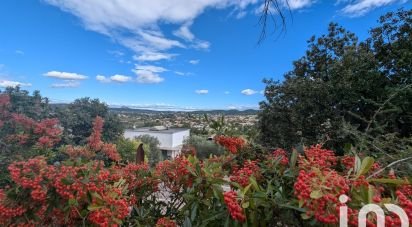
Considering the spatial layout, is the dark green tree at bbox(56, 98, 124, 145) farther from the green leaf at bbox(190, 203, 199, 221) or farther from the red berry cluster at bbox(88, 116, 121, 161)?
the green leaf at bbox(190, 203, 199, 221)

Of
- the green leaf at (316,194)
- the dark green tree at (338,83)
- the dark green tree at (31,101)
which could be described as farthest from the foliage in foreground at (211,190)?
the dark green tree at (31,101)

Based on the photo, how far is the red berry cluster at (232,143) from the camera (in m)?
1.58

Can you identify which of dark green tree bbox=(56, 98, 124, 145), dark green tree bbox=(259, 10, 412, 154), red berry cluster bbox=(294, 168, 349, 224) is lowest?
dark green tree bbox=(56, 98, 124, 145)

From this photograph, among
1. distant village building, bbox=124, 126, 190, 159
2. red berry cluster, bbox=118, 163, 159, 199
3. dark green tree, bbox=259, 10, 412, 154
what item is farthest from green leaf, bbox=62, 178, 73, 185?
distant village building, bbox=124, 126, 190, 159

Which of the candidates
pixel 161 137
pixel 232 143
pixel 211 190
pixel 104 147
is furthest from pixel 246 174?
pixel 161 137

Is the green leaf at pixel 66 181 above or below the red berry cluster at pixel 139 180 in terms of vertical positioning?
above

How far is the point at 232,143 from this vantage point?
1.58m

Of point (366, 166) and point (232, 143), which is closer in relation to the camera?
point (366, 166)

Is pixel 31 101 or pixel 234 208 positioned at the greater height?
pixel 31 101

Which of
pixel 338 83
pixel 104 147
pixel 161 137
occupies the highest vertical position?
pixel 338 83

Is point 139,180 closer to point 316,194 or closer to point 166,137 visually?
point 316,194

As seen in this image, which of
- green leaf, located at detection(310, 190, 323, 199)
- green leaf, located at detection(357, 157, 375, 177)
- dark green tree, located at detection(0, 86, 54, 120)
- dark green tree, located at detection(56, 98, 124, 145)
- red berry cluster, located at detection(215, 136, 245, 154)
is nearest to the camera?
green leaf, located at detection(310, 190, 323, 199)

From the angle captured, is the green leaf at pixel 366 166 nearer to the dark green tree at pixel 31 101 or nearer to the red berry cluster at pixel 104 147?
the red berry cluster at pixel 104 147

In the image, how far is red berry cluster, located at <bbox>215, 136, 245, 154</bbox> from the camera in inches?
62.2
